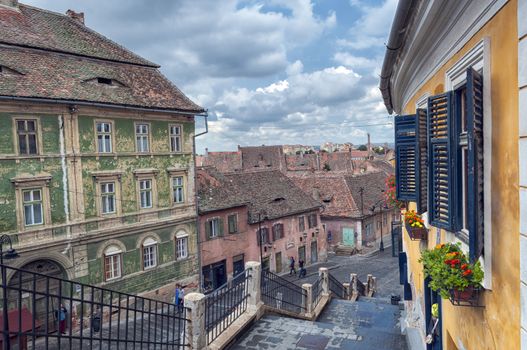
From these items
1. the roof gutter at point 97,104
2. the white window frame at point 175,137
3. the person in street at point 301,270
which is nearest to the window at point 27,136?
the roof gutter at point 97,104

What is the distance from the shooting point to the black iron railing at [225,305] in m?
8.88

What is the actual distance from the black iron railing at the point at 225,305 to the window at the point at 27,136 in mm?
11996

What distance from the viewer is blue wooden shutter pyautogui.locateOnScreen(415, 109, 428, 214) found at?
18.5 feet

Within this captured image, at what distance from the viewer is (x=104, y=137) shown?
19.8 m

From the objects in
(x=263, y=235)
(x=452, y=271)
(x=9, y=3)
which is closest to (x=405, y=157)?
(x=452, y=271)

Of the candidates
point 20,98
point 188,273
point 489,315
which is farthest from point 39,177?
point 489,315

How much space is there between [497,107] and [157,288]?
2141 centimetres

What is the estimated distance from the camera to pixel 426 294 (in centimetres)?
783

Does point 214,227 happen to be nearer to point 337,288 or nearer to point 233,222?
point 233,222

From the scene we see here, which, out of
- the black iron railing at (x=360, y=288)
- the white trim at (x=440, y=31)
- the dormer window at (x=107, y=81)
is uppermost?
the dormer window at (x=107, y=81)

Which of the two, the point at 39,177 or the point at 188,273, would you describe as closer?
the point at 39,177

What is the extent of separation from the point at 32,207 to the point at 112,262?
4.75 m

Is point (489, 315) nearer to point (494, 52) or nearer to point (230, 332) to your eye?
point (494, 52)

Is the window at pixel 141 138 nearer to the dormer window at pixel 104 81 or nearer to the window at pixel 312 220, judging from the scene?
the dormer window at pixel 104 81
